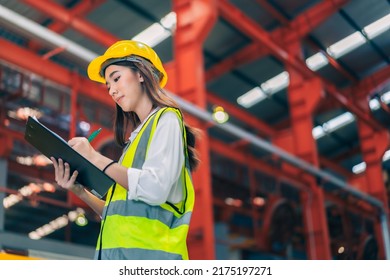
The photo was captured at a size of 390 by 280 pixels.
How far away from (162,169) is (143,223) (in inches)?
7.1

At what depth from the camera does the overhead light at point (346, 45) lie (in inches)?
400

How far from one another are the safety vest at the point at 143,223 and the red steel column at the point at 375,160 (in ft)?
46.5

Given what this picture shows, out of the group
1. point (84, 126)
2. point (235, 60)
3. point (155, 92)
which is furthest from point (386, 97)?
point (155, 92)

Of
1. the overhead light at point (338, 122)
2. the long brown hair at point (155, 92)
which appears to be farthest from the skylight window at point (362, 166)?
the long brown hair at point (155, 92)

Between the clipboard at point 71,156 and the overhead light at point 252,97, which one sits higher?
the overhead light at point 252,97

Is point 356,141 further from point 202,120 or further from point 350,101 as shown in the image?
point 202,120

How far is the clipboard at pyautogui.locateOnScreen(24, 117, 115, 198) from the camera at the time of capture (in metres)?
1.77

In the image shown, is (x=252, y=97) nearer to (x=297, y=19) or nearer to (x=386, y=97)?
(x=297, y=19)

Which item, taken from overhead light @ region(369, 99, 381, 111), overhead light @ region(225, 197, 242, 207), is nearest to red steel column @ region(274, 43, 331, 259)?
overhead light @ region(369, 99, 381, 111)

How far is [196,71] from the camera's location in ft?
32.2

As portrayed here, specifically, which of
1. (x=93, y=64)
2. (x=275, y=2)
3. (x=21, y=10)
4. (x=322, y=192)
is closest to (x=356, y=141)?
(x=322, y=192)

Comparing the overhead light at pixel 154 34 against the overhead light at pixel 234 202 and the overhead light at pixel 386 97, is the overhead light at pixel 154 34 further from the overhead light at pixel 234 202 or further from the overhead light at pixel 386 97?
the overhead light at pixel 386 97

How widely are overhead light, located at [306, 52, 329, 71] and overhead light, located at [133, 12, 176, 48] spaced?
3746 mm

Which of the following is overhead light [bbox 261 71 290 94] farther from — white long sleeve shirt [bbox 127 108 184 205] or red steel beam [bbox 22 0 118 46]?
white long sleeve shirt [bbox 127 108 184 205]
